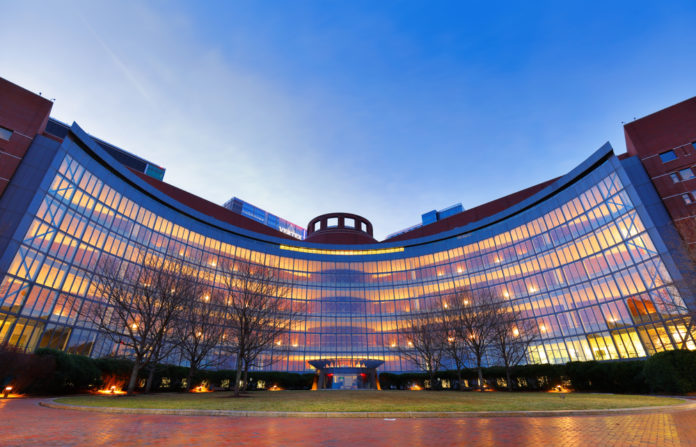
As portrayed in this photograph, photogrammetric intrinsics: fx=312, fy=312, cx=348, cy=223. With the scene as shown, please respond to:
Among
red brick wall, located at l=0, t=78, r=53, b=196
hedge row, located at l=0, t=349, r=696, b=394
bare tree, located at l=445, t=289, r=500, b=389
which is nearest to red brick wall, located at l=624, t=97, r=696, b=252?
hedge row, located at l=0, t=349, r=696, b=394

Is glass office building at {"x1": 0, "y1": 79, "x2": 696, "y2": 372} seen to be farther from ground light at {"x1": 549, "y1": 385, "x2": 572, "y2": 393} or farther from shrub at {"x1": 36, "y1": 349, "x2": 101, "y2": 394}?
ground light at {"x1": 549, "y1": 385, "x2": 572, "y2": 393}

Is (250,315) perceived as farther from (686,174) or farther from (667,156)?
(667,156)

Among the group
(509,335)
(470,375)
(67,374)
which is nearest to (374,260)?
(509,335)

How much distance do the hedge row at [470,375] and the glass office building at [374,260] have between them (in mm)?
8134

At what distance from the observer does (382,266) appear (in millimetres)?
66938

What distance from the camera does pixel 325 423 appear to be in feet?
33.1

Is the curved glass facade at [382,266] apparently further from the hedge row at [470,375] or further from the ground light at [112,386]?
the ground light at [112,386]

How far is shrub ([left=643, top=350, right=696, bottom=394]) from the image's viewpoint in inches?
826

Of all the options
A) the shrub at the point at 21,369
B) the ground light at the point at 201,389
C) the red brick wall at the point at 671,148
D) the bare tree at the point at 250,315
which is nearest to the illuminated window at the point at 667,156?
the red brick wall at the point at 671,148

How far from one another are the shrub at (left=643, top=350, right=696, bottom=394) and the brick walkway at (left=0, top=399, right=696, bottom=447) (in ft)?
53.9

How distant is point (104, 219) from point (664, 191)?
69.1 metres

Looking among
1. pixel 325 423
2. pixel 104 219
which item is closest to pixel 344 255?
pixel 104 219

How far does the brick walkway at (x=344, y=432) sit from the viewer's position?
6.75 meters

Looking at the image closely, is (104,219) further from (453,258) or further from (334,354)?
(453,258)
